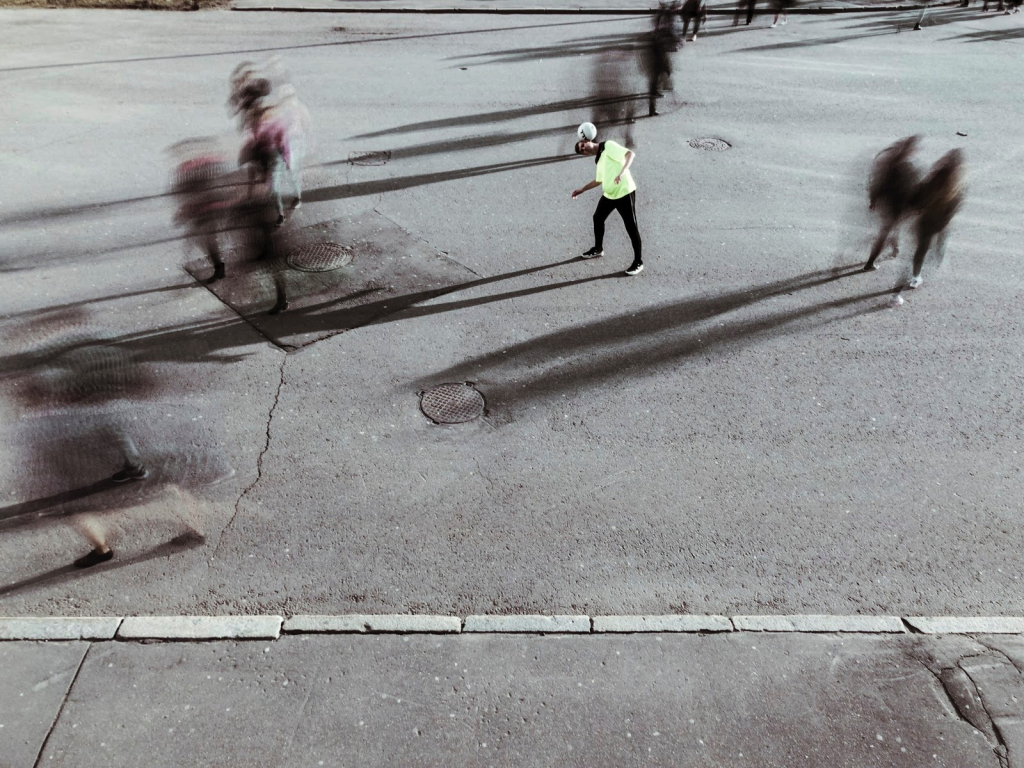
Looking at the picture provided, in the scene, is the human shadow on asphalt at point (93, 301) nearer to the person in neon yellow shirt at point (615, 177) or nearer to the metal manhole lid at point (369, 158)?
the metal manhole lid at point (369, 158)

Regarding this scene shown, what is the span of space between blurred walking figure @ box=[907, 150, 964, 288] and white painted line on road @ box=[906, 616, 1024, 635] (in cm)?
490

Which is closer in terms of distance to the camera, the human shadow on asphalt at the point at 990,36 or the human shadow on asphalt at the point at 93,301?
the human shadow on asphalt at the point at 93,301

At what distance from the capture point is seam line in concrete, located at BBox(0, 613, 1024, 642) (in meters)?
5.37

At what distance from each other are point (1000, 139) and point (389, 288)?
1186 cm

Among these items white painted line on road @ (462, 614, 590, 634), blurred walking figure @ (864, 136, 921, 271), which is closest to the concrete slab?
white painted line on road @ (462, 614, 590, 634)

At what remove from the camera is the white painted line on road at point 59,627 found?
17.3 ft

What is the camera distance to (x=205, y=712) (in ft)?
16.0

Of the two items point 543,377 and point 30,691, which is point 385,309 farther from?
point 30,691

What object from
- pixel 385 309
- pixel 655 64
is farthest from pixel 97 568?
pixel 655 64

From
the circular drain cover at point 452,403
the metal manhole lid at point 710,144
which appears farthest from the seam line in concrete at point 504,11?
the circular drain cover at point 452,403

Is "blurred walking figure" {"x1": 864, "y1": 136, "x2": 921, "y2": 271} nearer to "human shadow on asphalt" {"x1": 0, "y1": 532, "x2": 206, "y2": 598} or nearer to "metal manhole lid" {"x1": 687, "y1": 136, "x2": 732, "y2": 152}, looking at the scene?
"metal manhole lid" {"x1": 687, "y1": 136, "x2": 732, "y2": 152}

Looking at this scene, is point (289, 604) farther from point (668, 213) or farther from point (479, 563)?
point (668, 213)

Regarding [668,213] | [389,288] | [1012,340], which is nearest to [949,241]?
[1012,340]

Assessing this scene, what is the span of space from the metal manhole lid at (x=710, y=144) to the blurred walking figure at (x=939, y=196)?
502 cm
